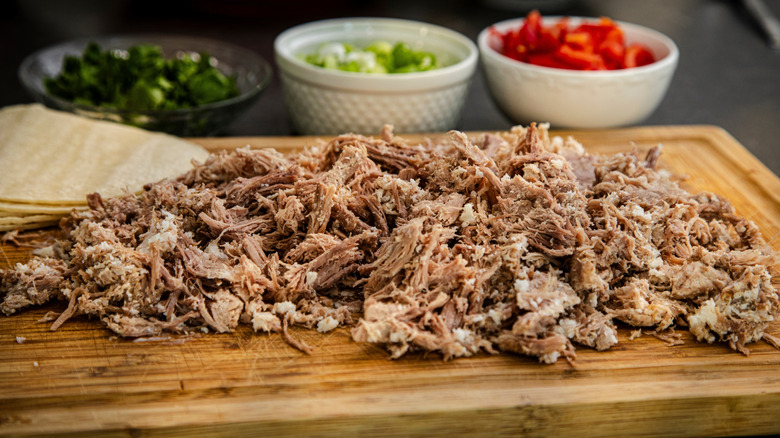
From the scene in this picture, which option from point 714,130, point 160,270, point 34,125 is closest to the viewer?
point 160,270

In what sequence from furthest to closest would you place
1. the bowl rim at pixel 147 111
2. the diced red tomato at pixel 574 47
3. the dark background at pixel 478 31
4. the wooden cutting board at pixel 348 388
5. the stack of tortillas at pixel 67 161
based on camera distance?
the dark background at pixel 478 31, the diced red tomato at pixel 574 47, the bowl rim at pixel 147 111, the stack of tortillas at pixel 67 161, the wooden cutting board at pixel 348 388

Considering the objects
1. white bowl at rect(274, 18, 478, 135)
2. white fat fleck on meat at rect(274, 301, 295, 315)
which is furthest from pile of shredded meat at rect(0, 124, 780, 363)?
white bowl at rect(274, 18, 478, 135)

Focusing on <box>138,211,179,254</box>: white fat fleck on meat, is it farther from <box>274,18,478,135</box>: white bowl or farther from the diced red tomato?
the diced red tomato

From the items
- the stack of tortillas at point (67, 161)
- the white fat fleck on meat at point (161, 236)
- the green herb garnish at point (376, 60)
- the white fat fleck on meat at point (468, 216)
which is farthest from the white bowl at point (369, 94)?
the white fat fleck on meat at point (161, 236)

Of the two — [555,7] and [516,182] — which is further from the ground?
[516,182]

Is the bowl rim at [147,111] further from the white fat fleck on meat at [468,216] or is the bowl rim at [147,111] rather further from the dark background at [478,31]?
the white fat fleck on meat at [468,216]

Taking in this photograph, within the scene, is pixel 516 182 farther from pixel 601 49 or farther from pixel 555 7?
pixel 555 7

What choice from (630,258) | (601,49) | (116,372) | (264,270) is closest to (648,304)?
(630,258)
